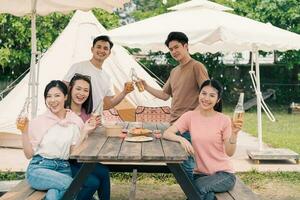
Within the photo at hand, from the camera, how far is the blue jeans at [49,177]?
13.5 feet

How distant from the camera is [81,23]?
1109 centimetres

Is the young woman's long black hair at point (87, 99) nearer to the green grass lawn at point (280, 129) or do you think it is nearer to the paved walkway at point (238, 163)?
the paved walkway at point (238, 163)

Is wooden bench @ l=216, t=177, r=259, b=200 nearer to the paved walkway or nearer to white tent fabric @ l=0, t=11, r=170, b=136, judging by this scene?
the paved walkway

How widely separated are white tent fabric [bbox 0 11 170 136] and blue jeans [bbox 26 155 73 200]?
6.00m

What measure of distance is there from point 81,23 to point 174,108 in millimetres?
6263

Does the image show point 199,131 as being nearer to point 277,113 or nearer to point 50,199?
point 50,199

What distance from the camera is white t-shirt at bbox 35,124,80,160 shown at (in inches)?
167

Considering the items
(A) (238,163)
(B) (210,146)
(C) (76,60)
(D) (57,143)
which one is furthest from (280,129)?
(D) (57,143)

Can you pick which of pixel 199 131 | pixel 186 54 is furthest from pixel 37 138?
pixel 186 54

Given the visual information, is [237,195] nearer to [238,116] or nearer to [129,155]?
[238,116]

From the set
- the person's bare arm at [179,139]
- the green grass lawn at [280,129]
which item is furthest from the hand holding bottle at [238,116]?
the green grass lawn at [280,129]

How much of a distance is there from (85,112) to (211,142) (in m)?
1.37

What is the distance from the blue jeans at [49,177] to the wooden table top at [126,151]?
272 millimetres

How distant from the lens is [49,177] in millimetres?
4125
